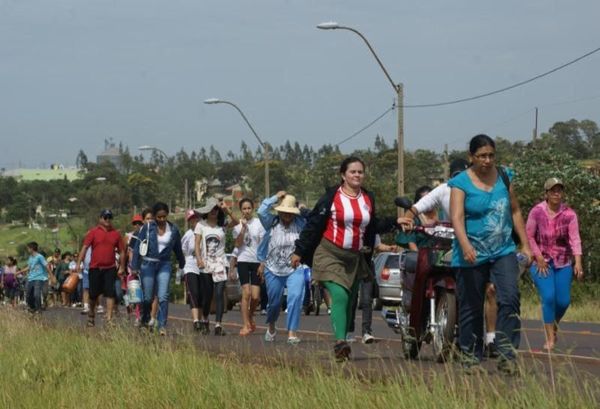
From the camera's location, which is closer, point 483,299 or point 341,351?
point 483,299

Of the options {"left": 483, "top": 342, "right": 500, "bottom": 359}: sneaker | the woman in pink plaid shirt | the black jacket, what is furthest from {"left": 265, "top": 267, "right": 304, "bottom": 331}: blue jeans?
{"left": 483, "top": 342, "right": 500, "bottom": 359}: sneaker

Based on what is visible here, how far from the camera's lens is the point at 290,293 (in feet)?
51.0

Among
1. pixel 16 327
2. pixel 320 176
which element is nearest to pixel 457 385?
pixel 16 327

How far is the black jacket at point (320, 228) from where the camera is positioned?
39.2ft

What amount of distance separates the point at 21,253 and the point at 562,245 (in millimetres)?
146350

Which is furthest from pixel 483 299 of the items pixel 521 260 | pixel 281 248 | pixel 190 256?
pixel 190 256

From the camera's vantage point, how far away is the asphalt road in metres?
10.8

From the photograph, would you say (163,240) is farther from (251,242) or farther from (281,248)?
(281,248)

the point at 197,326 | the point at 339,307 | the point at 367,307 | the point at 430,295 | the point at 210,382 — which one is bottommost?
the point at 197,326

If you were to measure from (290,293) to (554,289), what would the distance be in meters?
3.20

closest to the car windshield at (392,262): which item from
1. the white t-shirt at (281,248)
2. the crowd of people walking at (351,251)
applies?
the crowd of people walking at (351,251)

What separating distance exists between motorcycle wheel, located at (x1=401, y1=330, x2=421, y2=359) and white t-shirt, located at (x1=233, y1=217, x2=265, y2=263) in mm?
5698

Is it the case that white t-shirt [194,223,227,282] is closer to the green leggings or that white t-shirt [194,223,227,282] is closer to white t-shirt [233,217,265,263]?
white t-shirt [233,217,265,263]

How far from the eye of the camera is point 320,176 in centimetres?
11912
